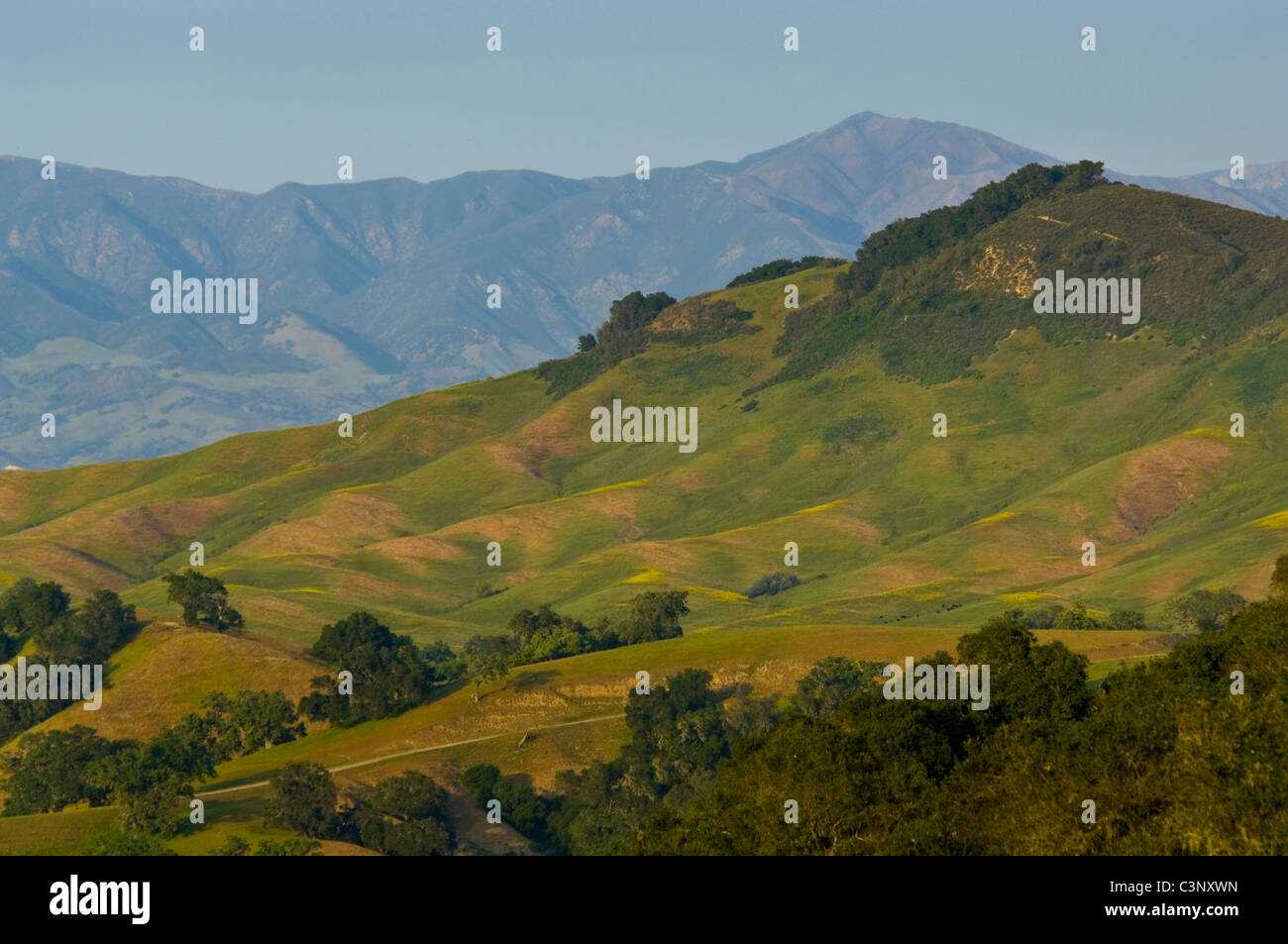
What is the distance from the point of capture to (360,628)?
5369 inches

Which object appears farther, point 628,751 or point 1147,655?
point 1147,655

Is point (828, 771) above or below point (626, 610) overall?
below

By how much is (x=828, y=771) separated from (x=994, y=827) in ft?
23.6

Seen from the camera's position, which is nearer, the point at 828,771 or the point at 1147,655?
the point at 828,771

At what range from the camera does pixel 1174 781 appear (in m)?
51.2

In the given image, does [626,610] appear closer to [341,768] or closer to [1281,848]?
[341,768]

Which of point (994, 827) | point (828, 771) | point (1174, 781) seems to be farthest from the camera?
point (828, 771)

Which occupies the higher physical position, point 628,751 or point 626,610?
point 626,610

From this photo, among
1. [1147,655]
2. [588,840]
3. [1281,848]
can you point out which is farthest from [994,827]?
[1147,655]

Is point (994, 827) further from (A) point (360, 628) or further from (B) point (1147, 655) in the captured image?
(A) point (360, 628)

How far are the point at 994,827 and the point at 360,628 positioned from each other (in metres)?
88.0
